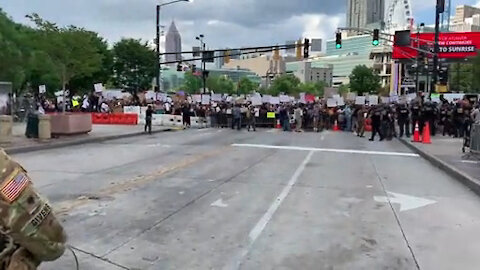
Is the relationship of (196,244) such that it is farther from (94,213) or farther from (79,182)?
(79,182)

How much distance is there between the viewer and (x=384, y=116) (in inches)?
1085

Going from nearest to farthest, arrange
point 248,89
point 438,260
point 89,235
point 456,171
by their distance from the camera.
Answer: point 438,260 → point 89,235 → point 456,171 → point 248,89

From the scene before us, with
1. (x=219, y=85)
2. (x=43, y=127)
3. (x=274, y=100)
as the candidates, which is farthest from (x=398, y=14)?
(x=43, y=127)

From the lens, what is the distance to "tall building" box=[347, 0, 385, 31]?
5094 inches

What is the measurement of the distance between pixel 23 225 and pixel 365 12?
13691 centimetres

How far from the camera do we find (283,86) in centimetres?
14762

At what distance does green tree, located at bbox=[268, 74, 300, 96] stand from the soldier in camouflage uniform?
14062cm

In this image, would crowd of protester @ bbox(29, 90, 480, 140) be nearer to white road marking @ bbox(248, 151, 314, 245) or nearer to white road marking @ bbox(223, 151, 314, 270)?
white road marking @ bbox(248, 151, 314, 245)

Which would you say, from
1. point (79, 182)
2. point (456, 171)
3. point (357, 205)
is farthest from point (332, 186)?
point (79, 182)

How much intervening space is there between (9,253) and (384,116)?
2670cm

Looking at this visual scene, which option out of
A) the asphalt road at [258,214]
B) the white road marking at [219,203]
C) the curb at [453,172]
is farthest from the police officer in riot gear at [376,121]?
the white road marking at [219,203]

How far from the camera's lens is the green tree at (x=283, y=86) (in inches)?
5748

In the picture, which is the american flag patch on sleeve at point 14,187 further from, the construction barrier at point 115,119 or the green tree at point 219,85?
the green tree at point 219,85

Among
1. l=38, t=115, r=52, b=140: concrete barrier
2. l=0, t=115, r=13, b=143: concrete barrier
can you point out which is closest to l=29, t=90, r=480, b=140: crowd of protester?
l=38, t=115, r=52, b=140: concrete barrier
